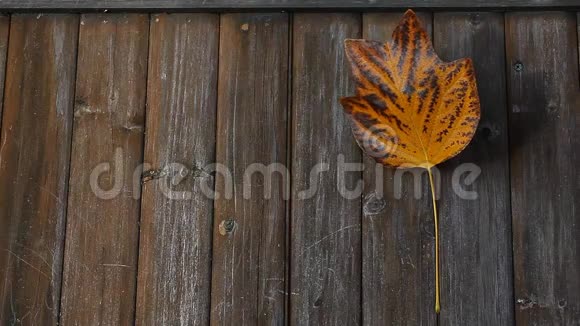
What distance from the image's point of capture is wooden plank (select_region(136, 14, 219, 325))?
1039 millimetres

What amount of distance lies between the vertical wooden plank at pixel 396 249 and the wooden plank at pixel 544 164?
0.14 m

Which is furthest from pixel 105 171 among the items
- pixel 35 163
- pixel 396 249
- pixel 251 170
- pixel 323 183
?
pixel 396 249

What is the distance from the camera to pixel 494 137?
1.03 m

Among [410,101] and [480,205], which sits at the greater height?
[410,101]

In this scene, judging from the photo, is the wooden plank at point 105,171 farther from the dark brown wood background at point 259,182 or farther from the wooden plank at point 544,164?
the wooden plank at point 544,164

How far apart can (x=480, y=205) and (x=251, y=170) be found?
1.18ft

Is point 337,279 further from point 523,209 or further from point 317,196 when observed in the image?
point 523,209

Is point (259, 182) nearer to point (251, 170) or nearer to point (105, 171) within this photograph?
point (251, 170)

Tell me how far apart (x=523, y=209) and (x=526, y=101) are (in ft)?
0.55

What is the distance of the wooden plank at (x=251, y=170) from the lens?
103 centimetres

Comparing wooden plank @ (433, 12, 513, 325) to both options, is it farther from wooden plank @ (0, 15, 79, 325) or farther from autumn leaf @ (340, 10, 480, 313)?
wooden plank @ (0, 15, 79, 325)

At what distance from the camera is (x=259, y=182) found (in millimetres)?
1058

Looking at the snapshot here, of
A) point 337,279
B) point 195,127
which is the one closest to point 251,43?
point 195,127

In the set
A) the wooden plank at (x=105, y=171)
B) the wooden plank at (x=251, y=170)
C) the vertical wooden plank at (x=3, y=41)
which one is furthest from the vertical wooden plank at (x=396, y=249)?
the vertical wooden plank at (x=3, y=41)
